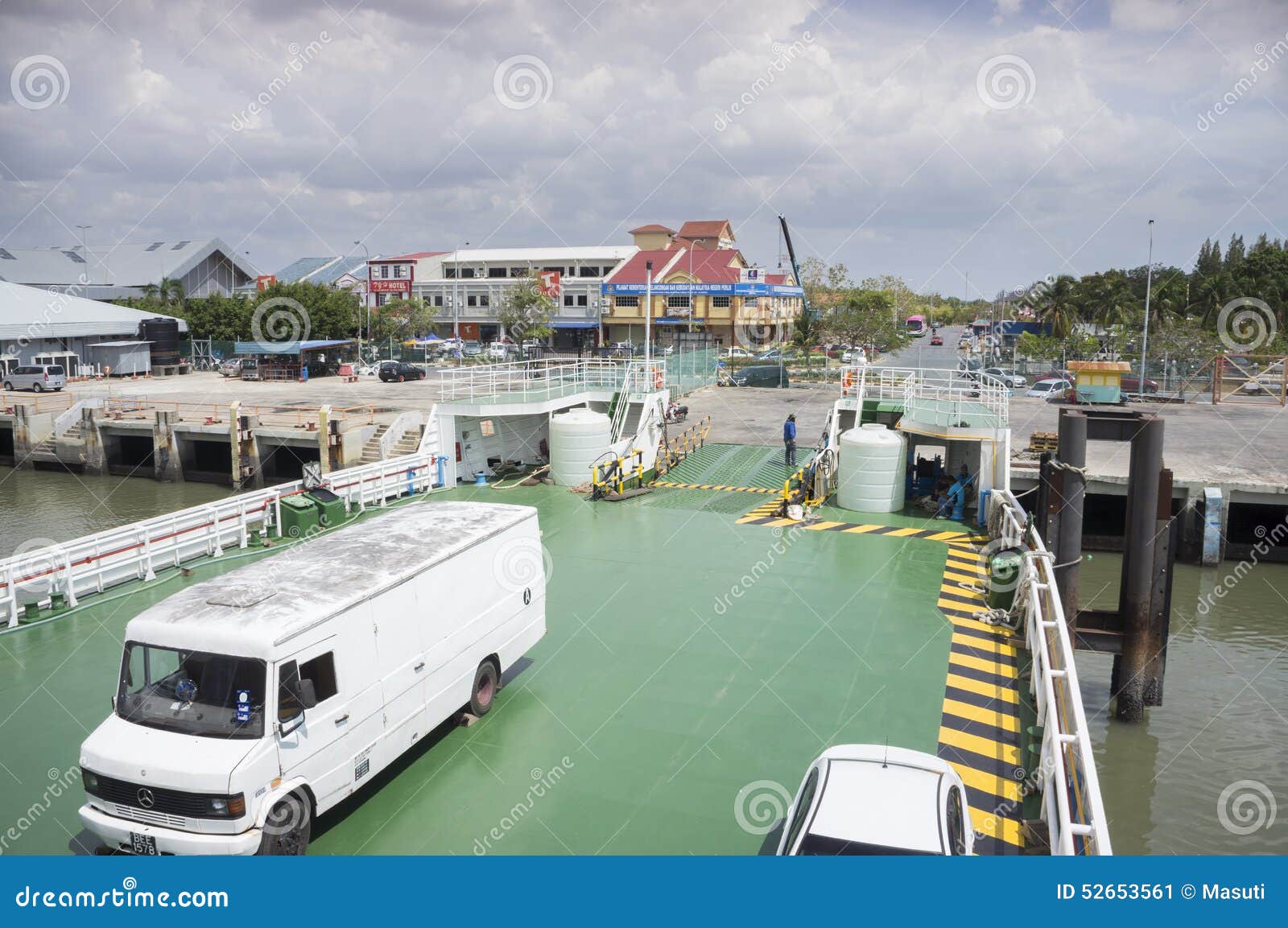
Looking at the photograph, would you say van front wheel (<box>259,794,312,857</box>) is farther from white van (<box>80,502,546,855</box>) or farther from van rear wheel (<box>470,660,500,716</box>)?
van rear wheel (<box>470,660,500,716</box>)

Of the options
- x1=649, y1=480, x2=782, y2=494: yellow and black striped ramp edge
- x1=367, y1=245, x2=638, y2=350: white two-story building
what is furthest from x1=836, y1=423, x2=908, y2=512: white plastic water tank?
x1=367, y1=245, x2=638, y2=350: white two-story building

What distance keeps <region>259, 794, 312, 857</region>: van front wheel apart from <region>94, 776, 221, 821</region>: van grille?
0.44 metres

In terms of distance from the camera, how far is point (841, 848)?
5645 mm

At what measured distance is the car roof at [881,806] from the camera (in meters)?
5.68

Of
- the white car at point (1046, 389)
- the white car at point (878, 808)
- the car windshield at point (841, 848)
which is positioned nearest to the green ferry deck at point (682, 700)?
the white car at point (878, 808)

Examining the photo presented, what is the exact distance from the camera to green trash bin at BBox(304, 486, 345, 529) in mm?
16891

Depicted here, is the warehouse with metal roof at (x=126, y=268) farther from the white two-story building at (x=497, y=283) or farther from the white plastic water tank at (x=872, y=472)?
the white plastic water tank at (x=872, y=472)

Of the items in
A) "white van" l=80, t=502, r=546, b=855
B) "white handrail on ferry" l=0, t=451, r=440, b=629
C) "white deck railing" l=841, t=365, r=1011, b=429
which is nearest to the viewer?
"white van" l=80, t=502, r=546, b=855

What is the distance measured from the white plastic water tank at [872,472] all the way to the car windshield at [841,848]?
13.8 meters

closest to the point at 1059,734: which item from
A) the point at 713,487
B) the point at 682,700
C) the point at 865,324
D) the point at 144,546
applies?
the point at 682,700

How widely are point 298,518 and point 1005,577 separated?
12.2 metres

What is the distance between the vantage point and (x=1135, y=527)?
40.1 ft

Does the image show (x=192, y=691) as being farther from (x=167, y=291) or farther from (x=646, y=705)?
(x=167, y=291)

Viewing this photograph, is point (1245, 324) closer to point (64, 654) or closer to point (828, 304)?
point (828, 304)
